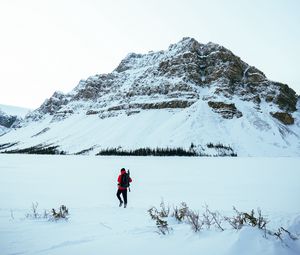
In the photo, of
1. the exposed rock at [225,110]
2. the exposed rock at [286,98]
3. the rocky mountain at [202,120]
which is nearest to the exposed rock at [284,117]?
the rocky mountain at [202,120]

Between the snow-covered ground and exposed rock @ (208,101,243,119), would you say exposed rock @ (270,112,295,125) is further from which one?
the snow-covered ground

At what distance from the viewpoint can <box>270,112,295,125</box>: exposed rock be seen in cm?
15135

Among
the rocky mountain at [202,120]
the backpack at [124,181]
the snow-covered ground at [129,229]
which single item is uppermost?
the rocky mountain at [202,120]

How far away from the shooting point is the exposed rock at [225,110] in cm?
15250

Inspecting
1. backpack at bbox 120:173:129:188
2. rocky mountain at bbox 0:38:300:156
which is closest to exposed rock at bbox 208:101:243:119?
rocky mountain at bbox 0:38:300:156

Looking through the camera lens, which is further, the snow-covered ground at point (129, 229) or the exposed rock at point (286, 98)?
the exposed rock at point (286, 98)

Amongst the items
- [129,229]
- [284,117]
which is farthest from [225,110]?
[129,229]

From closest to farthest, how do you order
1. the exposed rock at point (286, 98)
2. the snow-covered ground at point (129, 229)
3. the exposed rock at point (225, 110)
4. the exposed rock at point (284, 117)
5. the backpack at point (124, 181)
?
the snow-covered ground at point (129, 229) < the backpack at point (124, 181) < the exposed rock at point (284, 117) < the exposed rock at point (225, 110) < the exposed rock at point (286, 98)

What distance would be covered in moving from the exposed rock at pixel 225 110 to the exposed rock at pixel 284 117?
22609 millimetres

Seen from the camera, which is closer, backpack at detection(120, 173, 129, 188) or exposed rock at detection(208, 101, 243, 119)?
backpack at detection(120, 173, 129, 188)

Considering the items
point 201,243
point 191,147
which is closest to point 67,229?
point 201,243

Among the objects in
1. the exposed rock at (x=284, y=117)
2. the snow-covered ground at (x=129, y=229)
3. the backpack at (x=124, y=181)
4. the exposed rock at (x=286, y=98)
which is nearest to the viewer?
the snow-covered ground at (x=129, y=229)

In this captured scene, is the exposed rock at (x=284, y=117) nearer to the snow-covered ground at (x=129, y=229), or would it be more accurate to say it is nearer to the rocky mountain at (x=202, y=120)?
the rocky mountain at (x=202, y=120)

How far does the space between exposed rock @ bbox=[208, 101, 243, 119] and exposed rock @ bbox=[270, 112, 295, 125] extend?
2261cm
